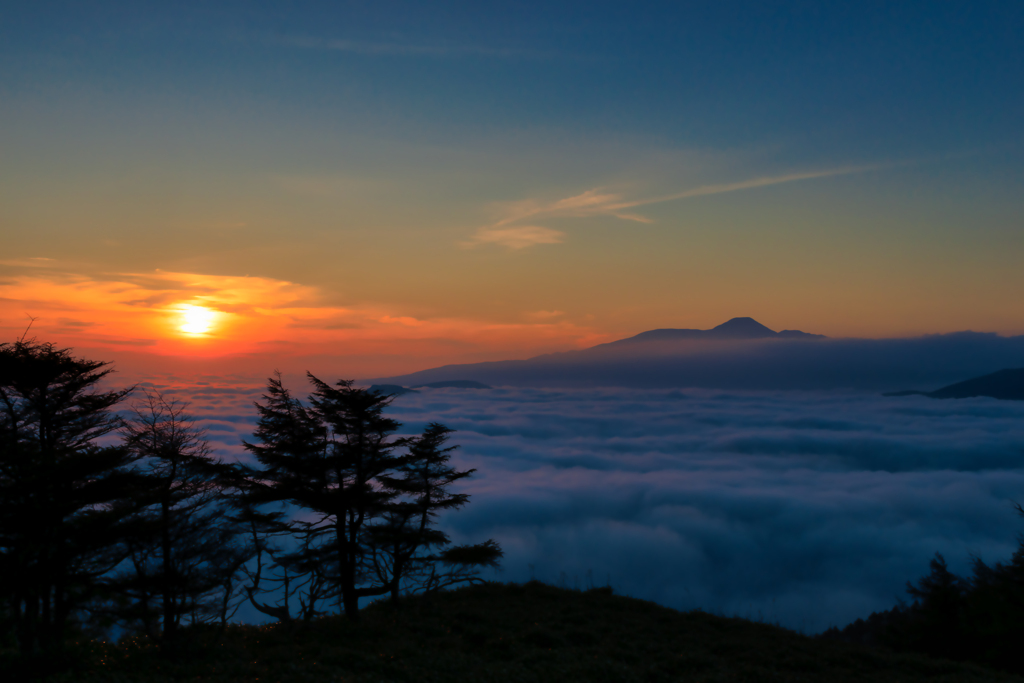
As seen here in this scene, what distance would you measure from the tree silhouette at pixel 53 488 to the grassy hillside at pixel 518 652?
251 centimetres

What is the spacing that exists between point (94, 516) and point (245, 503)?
676 cm

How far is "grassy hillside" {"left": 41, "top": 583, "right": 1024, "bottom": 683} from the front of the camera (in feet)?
57.2

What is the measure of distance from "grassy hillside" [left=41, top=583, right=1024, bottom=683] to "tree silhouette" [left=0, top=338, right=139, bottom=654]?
2514 millimetres

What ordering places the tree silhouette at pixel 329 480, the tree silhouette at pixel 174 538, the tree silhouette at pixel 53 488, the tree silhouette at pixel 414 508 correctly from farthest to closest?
the tree silhouette at pixel 414 508
the tree silhouette at pixel 329 480
the tree silhouette at pixel 174 538
the tree silhouette at pixel 53 488

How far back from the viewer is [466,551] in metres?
35.7

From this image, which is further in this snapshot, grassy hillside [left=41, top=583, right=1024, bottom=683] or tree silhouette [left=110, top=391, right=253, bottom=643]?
tree silhouette [left=110, top=391, right=253, bottom=643]

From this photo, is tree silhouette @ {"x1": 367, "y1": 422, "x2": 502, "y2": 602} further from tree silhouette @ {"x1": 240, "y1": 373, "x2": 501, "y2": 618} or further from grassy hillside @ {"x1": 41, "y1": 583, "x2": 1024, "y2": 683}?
grassy hillside @ {"x1": 41, "y1": 583, "x2": 1024, "y2": 683}

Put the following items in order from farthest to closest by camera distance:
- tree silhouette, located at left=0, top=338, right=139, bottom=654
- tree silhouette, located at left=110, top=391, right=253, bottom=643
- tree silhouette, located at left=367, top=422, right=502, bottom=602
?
tree silhouette, located at left=367, top=422, right=502, bottom=602, tree silhouette, located at left=110, top=391, right=253, bottom=643, tree silhouette, located at left=0, top=338, right=139, bottom=654

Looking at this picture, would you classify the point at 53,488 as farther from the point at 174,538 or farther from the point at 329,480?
the point at 329,480

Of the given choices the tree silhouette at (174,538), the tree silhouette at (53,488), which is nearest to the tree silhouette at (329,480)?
the tree silhouette at (174,538)

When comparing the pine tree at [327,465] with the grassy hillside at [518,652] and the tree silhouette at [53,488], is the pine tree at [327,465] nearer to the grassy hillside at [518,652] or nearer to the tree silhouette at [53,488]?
the grassy hillside at [518,652]

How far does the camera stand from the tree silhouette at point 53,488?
1667cm

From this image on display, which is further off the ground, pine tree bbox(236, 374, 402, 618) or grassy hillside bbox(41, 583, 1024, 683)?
pine tree bbox(236, 374, 402, 618)

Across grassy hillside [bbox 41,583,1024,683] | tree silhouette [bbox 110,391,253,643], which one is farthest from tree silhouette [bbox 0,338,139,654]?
grassy hillside [bbox 41,583,1024,683]
